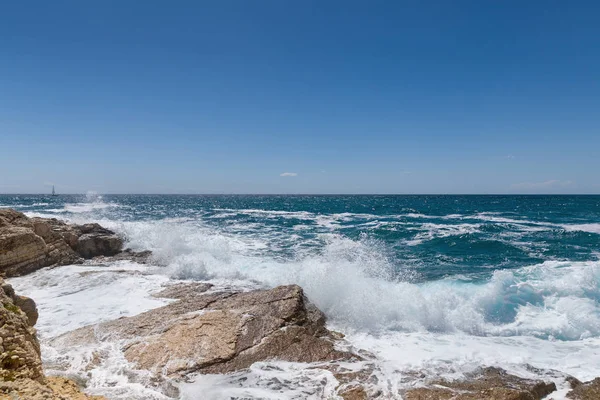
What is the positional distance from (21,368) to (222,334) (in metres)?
3.37

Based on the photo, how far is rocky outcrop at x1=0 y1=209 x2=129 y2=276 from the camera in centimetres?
1179

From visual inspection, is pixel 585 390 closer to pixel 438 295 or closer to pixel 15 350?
pixel 438 295

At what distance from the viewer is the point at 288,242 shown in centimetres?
2148

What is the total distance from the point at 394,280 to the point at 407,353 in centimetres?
600

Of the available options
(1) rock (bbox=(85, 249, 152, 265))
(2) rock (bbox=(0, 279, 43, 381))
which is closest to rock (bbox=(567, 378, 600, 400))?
(2) rock (bbox=(0, 279, 43, 381))

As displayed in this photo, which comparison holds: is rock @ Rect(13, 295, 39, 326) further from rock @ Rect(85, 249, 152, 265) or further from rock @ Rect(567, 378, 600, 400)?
rock @ Rect(567, 378, 600, 400)

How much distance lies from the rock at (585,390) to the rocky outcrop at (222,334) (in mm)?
3272

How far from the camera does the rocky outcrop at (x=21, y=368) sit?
316 centimetres

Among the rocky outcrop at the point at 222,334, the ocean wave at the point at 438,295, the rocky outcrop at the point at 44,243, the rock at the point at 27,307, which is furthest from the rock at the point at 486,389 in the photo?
the rocky outcrop at the point at 44,243

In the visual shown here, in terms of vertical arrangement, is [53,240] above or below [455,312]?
above

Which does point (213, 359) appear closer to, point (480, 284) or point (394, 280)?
point (394, 280)

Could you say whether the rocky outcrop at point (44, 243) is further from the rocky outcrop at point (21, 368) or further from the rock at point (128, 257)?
the rocky outcrop at point (21, 368)

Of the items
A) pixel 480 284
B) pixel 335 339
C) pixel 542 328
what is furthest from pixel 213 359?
pixel 480 284

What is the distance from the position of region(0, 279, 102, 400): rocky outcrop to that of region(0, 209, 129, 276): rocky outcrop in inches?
357
